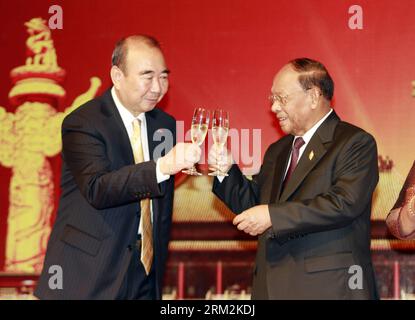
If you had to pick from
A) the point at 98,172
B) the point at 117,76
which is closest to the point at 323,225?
the point at 98,172

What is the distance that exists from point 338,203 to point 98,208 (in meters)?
1.05

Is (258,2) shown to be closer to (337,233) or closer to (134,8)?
(134,8)

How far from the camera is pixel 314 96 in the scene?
353 centimetres

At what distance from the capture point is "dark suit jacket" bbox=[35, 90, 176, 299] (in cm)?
307

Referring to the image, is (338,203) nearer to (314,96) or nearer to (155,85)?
(314,96)

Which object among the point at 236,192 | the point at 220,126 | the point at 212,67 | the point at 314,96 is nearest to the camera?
the point at 220,126

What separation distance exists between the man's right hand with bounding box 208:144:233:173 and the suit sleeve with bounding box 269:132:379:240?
0.35m

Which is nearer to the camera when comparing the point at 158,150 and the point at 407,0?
the point at 158,150

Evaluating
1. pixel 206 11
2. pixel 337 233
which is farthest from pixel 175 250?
pixel 337 233

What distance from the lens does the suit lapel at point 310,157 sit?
3344mm

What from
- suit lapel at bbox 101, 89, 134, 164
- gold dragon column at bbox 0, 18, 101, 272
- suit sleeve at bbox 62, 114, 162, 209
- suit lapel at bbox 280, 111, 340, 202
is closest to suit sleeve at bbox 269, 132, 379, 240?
suit lapel at bbox 280, 111, 340, 202

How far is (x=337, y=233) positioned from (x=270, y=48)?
7.30 feet

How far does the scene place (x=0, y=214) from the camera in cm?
526

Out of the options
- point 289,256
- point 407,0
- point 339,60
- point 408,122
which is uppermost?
point 407,0
